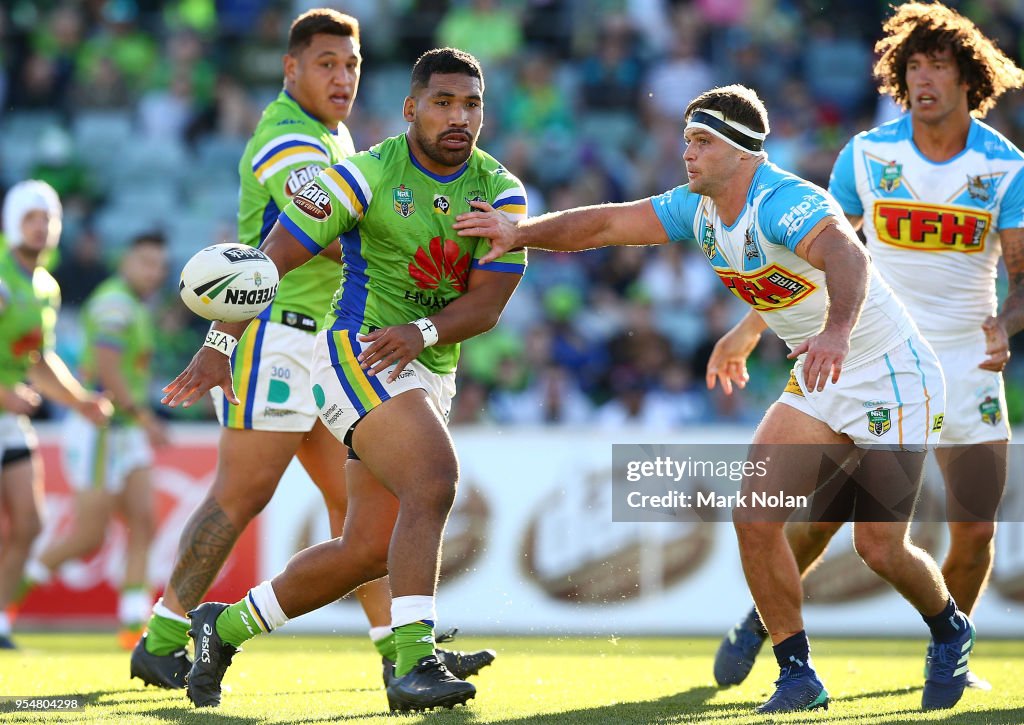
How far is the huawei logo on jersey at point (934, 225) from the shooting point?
6.75 meters

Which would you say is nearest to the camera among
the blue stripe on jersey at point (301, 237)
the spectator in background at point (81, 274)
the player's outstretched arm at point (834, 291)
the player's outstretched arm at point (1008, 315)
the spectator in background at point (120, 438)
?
the player's outstretched arm at point (834, 291)

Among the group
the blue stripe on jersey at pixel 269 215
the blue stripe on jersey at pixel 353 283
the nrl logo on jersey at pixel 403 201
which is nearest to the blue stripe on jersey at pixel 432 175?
the nrl logo on jersey at pixel 403 201

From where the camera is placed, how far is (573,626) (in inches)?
435

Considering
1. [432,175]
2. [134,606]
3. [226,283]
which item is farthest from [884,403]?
[134,606]

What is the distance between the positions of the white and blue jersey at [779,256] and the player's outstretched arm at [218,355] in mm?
1541

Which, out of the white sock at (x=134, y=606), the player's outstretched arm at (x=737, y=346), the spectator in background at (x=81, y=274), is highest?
the spectator in background at (x=81, y=274)

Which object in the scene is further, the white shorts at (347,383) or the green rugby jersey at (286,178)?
the green rugby jersey at (286,178)

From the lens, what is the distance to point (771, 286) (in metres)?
5.70

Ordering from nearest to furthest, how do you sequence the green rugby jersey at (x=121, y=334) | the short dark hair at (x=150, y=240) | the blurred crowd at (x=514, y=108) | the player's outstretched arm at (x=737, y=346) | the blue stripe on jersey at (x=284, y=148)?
the blue stripe on jersey at (x=284, y=148)
the player's outstretched arm at (x=737, y=346)
the green rugby jersey at (x=121, y=334)
the short dark hair at (x=150, y=240)
the blurred crowd at (x=514, y=108)

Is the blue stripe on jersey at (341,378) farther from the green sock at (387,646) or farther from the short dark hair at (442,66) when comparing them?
the green sock at (387,646)

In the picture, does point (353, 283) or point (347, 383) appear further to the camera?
point (353, 283)

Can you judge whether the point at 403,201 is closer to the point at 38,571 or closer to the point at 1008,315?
the point at 1008,315

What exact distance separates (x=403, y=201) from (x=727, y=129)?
4.23ft

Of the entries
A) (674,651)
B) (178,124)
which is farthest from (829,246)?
(178,124)
